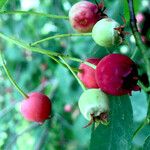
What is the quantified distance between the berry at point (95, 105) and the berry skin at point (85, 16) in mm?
A: 237

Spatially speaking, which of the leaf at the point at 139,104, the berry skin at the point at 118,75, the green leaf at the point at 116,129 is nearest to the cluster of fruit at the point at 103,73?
the berry skin at the point at 118,75

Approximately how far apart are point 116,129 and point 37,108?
0.81ft

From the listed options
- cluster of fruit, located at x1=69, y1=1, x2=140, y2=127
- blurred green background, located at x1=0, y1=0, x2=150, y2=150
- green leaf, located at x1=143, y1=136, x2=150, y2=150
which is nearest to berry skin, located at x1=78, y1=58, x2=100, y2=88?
cluster of fruit, located at x1=69, y1=1, x2=140, y2=127

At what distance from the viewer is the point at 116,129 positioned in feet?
4.23

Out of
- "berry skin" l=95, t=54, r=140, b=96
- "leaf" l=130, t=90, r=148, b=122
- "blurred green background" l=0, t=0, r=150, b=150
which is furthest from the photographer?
"blurred green background" l=0, t=0, r=150, b=150

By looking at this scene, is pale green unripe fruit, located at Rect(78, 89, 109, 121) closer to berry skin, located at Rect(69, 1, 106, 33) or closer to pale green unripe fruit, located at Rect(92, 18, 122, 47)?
pale green unripe fruit, located at Rect(92, 18, 122, 47)

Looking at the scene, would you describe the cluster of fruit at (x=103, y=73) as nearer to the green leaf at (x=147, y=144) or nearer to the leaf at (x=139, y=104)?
the green leaf at (x=147, y=144)

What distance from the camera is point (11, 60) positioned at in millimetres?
4137

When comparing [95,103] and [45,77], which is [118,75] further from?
[45,77]

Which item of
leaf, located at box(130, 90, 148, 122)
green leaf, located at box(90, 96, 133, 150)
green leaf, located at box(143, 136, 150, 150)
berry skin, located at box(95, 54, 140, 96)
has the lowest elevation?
leaf, located at box(130, 90, 148, 122)

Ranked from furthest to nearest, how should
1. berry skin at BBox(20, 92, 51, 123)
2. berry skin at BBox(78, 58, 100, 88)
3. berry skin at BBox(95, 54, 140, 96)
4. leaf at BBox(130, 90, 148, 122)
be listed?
leaf at BBox(130, 90, 148, 122) → berry skin at BBox(20, 92, 51, 123) → berry skin at BBox(78, 58, 100, 88) → berry skin at BBox(95, 54, 140, 96)

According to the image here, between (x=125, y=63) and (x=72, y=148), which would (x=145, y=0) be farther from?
(x=125, y=63)

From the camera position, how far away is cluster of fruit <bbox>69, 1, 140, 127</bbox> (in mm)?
1083

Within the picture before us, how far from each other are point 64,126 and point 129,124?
98.0 inches
